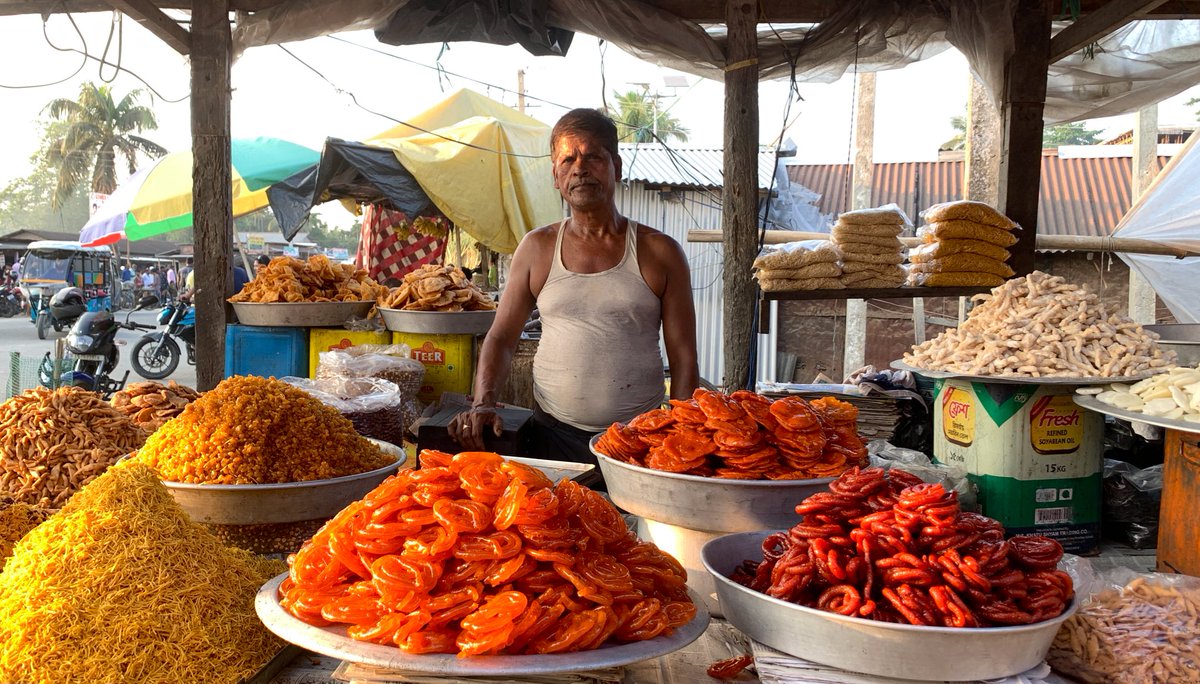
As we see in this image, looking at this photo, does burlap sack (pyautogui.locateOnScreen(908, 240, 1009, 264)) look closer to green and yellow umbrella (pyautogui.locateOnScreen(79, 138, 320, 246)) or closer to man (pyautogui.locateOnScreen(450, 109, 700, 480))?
man (pyautogui.locateOnScreen(450, 109, 700, 480))

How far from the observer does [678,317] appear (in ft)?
9.19

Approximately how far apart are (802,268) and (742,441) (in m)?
2.44

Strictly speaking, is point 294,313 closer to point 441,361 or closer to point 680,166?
point 441,361

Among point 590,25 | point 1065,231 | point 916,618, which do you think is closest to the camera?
point 916,618

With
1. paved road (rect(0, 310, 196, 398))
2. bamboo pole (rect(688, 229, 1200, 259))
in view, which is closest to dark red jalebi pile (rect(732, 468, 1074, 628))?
bamboo pole (rect(688, 229, 1200, 259))

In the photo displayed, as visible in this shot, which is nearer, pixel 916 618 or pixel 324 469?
pixel 916 618

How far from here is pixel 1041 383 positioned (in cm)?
225

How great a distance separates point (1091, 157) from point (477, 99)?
30.8 ft

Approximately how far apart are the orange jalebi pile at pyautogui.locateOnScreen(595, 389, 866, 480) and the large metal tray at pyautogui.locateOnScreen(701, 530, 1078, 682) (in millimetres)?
344

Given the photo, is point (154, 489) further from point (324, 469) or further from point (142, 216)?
point (142, 216)

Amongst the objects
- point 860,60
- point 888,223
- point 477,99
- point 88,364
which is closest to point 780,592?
point 888,223

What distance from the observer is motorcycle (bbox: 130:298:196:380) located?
1102 centimetres

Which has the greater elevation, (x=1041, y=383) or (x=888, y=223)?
(x=888, y=223)

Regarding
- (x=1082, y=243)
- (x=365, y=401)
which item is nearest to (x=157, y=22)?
(x=365, y=401)
